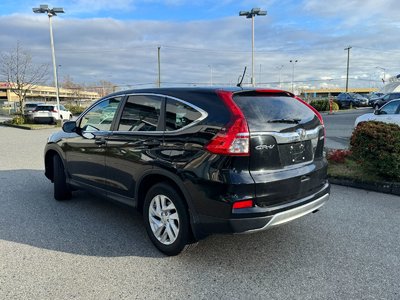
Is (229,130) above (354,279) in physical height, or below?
above

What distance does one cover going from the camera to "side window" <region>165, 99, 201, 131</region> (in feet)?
11.2

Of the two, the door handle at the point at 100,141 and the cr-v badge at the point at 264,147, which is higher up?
the cr-v badge at the point at 264,147

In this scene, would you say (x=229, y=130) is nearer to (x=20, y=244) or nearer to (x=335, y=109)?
(x=20, y=244)

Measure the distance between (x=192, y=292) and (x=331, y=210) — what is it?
2.86 m

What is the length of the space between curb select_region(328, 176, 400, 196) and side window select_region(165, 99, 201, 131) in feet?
13.7

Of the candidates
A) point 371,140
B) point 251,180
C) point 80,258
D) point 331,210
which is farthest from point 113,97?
point 371,140

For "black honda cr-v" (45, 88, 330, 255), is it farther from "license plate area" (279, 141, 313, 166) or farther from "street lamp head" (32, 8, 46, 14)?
"street lamp head" (32, 8, 46, 14)

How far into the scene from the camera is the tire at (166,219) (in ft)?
11.4

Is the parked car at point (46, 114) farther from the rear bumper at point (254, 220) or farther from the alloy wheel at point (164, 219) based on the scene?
the rear bumper at point (254, 220)

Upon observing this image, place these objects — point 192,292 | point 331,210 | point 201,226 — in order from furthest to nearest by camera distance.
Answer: point 331,210 → point 201,226 → point 192,292

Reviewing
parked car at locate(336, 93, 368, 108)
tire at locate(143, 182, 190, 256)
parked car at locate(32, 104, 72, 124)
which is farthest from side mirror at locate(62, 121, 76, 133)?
parked car at locate(336, 93, 368, 108)

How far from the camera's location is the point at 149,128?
151 inches

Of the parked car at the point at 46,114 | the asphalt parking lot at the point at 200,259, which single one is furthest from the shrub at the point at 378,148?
the parked car at the point at 46,114

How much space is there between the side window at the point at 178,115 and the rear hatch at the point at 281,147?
45cm
